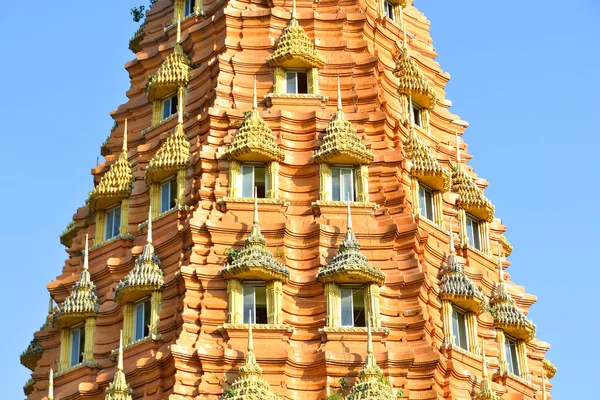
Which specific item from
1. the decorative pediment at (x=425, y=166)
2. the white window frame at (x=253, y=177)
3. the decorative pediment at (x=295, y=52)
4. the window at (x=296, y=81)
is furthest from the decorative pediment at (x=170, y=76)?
the decorative pediment at (x=425, y=166)

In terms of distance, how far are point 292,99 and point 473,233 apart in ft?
23.5

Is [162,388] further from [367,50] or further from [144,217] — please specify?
[367,50]

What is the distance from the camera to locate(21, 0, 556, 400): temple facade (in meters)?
48.6

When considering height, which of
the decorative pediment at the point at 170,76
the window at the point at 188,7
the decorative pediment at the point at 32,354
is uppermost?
the window at the point at 188,7

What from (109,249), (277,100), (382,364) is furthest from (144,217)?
(382,364)

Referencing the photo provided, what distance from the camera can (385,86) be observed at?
181 ft

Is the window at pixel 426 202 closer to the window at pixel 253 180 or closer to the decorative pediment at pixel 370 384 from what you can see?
the window at pixel 253 180

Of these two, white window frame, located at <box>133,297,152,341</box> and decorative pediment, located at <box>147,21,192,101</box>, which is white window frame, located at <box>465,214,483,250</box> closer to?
decorative pediment, located at <box>147,21,192,101</box>

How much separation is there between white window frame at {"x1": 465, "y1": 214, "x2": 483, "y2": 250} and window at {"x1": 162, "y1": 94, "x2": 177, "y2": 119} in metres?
9.76

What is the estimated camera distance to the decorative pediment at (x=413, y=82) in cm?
5622

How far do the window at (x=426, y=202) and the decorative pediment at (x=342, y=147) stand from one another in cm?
230

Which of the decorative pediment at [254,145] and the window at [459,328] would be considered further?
the decorative pediment at [254,145]

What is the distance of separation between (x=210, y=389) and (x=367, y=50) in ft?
43.5

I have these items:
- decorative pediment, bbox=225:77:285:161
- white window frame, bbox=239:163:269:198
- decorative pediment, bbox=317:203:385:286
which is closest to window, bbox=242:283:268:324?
decorative pediment, bbox=317:203:385:286
